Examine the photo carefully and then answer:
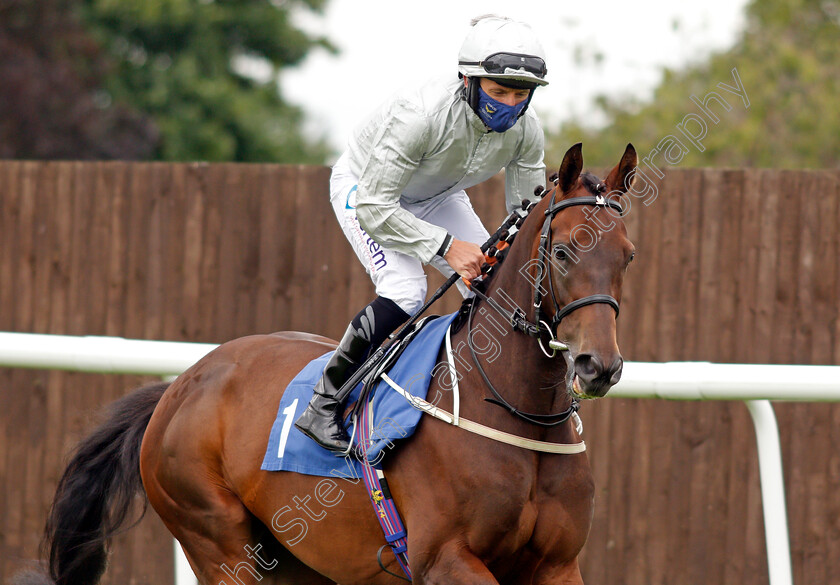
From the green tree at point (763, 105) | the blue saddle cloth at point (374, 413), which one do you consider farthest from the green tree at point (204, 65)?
the blue saddle cloth at point (374, 413)

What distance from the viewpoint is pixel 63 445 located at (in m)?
5.92

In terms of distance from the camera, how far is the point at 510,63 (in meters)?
3.08

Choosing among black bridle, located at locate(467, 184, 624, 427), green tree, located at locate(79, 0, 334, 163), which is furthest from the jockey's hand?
green tree, located at locate(79, 0, 334, 163)

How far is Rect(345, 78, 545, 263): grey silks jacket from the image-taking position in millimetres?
3266

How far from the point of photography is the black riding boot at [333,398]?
3301 millimetres

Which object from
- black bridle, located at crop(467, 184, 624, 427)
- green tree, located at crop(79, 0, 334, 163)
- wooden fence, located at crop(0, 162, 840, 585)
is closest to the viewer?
black bridle, located at crop(467, 184, 624, 427)

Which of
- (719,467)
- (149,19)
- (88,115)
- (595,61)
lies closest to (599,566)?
(719,467)

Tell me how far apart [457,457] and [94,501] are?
1987 millimetres

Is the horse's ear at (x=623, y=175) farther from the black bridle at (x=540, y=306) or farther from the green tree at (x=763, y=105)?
the green tree at (x=763, y=105)

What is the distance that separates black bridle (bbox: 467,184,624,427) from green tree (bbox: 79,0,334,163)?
16.5 meters

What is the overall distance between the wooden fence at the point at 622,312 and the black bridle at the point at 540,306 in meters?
2.52

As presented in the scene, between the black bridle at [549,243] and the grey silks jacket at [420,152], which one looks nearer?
the black bridle at [549,243]

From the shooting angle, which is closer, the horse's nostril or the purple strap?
the horse's nostril

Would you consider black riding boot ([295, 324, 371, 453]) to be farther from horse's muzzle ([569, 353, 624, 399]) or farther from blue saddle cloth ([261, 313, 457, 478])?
horse's muzzle ([569, 353, 624, 399])
